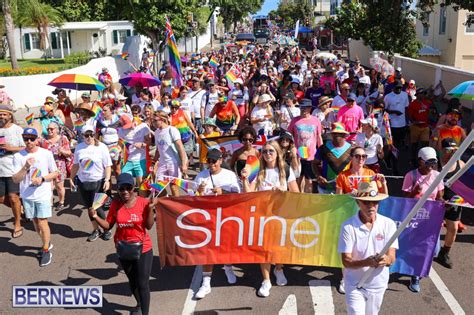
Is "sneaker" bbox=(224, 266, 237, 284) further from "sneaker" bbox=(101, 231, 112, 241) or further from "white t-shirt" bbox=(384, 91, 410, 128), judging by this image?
"white t-shirt" bbox=(384, 91, 410, 128)

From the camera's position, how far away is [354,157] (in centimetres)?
605

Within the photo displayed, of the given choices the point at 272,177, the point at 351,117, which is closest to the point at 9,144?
the point at 272,177

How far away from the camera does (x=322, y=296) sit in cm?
591

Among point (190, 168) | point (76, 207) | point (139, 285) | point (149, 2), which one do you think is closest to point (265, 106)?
point (190, 168)

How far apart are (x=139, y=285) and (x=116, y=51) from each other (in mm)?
40302

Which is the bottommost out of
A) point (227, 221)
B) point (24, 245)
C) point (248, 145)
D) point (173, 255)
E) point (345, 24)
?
point (24, 245)

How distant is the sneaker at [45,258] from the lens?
6.89 meters

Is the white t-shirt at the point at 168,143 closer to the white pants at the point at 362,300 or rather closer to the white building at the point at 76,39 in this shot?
the white pants at the point at 362,300

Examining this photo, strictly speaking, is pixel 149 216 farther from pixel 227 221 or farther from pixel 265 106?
pixel 265 106

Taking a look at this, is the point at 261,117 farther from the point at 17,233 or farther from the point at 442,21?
the point at 442,21

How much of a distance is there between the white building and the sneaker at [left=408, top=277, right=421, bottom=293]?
39.8 m

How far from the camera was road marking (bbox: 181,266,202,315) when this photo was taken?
568 centimetres

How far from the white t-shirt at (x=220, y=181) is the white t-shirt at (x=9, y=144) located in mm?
3375

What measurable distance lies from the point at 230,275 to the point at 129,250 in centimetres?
165
